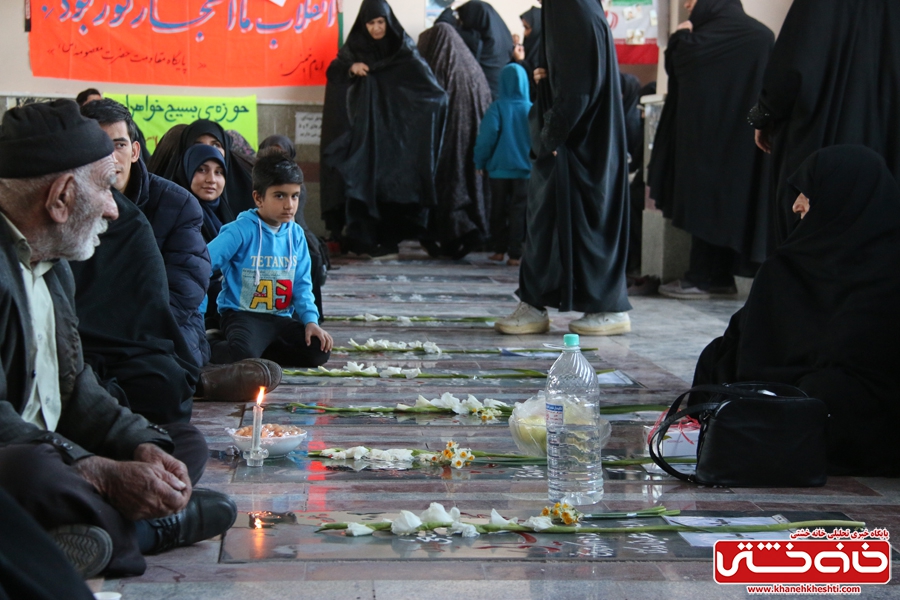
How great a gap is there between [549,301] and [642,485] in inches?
99.6

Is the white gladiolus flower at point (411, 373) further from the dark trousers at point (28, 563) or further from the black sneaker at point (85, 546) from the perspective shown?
the dark trousers at point (28, 563)

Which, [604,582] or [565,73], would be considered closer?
[604,582]

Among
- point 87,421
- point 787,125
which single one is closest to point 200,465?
point 87,421

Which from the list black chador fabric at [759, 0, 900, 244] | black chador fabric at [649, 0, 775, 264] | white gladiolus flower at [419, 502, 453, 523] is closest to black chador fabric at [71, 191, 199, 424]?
white gladiolus flower at [419, 502, 453, 523]

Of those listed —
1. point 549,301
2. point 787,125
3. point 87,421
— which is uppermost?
point 787,125

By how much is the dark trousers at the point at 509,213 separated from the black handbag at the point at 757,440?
582 cm

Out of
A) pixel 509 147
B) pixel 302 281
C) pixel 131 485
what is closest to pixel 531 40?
pixel 509 147

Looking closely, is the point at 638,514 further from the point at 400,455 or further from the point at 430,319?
the point at 430,319

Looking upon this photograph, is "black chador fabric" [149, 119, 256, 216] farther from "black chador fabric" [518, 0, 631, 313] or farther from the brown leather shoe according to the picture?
"black chador fabric" [518, 0, 631, 313]

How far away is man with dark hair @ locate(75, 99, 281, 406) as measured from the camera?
2.77m

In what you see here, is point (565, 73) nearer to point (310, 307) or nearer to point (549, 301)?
point (549, 301)

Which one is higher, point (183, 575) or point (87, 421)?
point (87, 421)

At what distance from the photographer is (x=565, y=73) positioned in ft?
16.4

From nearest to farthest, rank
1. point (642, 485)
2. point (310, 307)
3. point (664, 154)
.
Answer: point (642, 485) < point (310, 307) < point (664, 154)
